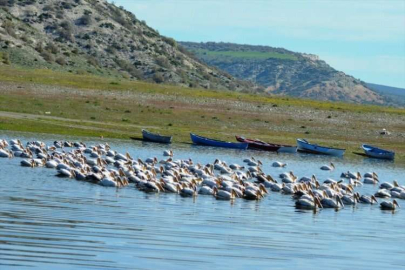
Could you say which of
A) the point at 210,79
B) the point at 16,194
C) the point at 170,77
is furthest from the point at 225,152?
the point at 210,79

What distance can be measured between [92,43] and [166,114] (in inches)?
1894

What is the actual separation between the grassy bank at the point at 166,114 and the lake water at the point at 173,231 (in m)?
24.4

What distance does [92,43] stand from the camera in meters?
116

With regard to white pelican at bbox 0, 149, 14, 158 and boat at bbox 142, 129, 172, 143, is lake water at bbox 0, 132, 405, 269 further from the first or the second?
boat at bbox 142, 129, 172, 143

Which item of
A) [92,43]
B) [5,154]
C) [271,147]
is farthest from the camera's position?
[92,43]

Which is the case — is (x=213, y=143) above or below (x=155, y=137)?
below

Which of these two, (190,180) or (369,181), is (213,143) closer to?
(369,181)

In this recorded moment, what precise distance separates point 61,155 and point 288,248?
18927 mm

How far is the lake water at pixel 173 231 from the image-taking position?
1966cm

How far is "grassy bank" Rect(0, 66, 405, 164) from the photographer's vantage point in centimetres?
6125

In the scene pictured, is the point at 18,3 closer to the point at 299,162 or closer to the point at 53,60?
the point at 53,60

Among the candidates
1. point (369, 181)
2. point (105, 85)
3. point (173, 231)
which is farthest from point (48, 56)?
point (173, 231)

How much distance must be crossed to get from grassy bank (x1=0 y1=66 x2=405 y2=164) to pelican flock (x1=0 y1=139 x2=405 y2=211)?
14339mm

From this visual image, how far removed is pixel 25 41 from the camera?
100312 mm
